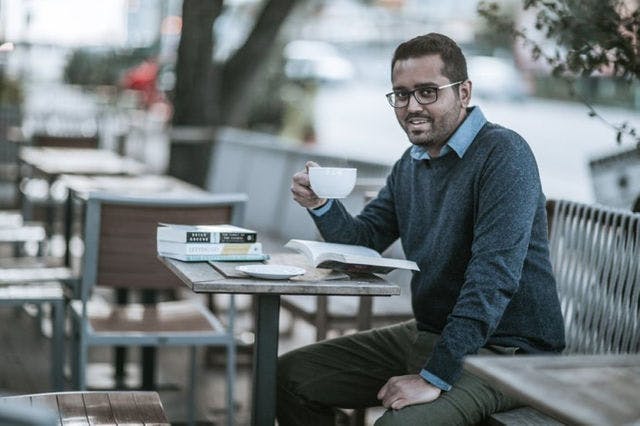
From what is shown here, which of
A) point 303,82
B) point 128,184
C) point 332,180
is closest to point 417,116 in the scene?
point 332,180

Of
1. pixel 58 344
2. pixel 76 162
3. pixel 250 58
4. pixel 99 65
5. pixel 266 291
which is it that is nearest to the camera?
pixel 266 291

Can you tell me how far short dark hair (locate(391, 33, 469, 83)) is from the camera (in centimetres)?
328

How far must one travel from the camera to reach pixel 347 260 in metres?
3.05

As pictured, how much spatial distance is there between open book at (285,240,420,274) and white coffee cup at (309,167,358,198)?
0.17 m

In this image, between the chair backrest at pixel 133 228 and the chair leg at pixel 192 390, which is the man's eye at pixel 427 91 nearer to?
the chair backrest at pixel 133 228

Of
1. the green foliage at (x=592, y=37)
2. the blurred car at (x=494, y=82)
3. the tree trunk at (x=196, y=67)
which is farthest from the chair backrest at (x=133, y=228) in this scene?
the blurred car at (x=494, y=82)

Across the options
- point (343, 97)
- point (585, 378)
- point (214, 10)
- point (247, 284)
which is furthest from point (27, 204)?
point (343, 97)

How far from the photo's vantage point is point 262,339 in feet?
10.2

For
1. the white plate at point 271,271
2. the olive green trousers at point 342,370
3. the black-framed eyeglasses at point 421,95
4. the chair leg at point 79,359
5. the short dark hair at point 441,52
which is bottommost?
the chair leg at point 79,359

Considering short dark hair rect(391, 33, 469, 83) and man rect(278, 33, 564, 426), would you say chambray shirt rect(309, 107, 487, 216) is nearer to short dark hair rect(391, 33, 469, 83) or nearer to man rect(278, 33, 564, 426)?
man rect(278, 33, 564, 426)

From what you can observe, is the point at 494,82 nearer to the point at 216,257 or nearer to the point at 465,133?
the point at 465,133

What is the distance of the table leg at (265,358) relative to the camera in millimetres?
3070

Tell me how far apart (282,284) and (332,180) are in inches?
16.8

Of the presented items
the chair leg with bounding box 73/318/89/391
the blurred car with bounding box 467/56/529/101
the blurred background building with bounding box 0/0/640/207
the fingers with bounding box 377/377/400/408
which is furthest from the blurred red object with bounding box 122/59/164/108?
the fingers with bounding box 377/377/400/408
